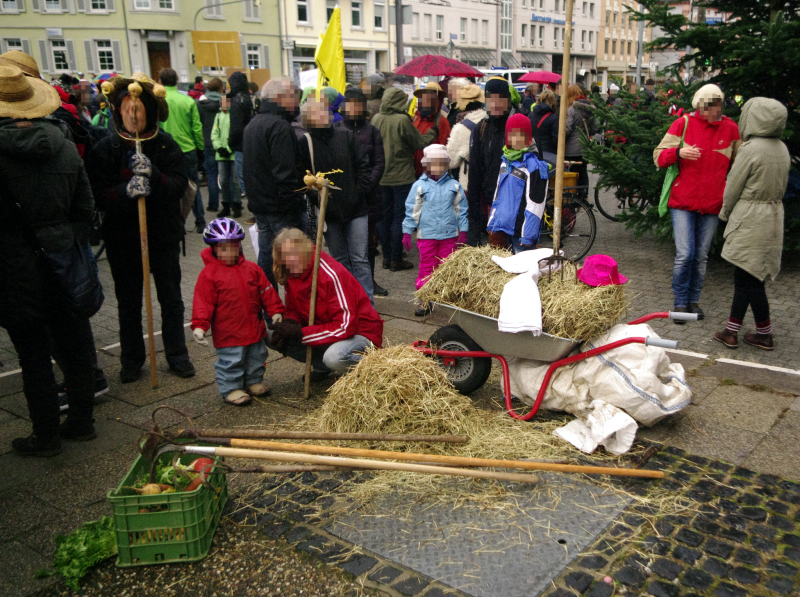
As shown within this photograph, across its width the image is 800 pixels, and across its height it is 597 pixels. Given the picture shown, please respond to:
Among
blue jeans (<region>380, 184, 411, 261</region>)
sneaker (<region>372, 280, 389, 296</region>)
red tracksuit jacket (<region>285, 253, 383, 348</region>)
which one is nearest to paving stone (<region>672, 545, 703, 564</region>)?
red tracksuit jacket (<region>285, 253, 383, 348</region>)

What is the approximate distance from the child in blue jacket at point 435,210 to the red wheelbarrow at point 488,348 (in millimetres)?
1932

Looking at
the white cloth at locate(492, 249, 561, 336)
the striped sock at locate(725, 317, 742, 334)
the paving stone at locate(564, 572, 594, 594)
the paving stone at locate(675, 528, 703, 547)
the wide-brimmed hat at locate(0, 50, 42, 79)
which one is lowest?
the paving stone at locate(675, 528, 703, 547)

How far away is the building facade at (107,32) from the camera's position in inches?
1581

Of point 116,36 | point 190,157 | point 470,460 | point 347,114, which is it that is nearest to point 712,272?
point 347,114

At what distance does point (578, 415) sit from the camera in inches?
181

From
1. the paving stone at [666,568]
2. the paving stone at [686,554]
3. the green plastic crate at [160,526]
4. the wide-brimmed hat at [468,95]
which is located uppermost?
the wide-brimmed hat at [468,95]

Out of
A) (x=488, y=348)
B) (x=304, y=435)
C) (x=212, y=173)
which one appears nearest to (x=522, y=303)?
(x=488, y=348)

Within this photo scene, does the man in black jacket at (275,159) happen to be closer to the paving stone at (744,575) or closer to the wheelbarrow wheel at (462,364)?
the wheelbarrow wheel at (462,364)

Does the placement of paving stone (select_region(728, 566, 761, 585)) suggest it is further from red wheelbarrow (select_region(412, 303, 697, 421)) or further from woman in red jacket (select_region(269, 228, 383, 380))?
woman in red jacket (select_region(269, 228, 383, 380))

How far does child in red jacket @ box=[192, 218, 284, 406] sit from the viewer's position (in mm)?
4969

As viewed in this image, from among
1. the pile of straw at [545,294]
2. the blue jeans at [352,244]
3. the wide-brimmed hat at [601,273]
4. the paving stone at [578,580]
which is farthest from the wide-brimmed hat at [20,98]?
the paving stone at [578,580]

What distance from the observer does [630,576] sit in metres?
3.13

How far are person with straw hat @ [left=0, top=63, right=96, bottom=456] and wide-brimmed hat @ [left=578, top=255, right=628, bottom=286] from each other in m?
3.25

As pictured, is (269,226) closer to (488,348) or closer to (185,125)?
(488,348)
